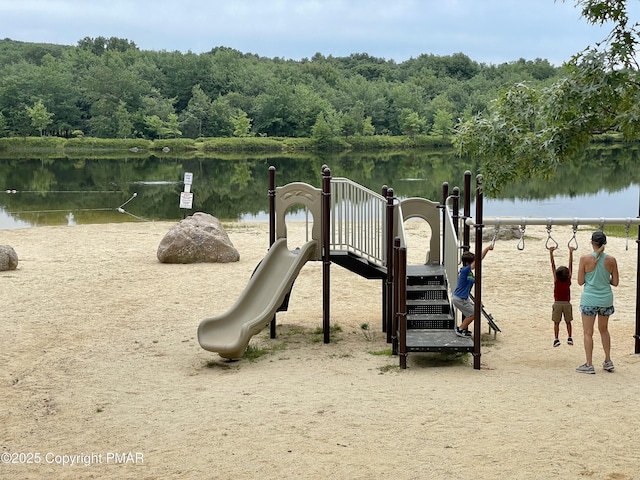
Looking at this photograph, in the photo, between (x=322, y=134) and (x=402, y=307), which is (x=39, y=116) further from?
(x=402, y=307)

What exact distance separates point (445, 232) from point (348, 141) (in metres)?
84.6

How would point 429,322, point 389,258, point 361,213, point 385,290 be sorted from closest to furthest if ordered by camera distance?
point 429,322 → point 389,258 → point 385,290 → point 361,213

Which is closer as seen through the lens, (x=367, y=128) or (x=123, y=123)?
(x=123, y=123)

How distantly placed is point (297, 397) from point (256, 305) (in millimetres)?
2811

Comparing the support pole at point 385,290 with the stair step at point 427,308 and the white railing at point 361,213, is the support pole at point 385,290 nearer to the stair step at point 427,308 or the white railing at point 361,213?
the white railing at point 361,213

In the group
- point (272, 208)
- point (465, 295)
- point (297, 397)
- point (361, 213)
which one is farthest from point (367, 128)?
point (297, 397)

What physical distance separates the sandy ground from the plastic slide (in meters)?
0.27

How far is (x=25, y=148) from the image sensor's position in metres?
83.3

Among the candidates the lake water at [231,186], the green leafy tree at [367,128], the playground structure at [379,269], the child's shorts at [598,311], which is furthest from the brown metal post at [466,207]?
the green leafy tree at [367,128]

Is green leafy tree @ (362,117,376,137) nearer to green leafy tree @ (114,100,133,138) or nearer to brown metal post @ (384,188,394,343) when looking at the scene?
green leafy tree @ (114,100,133,138)

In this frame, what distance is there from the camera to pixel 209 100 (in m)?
106

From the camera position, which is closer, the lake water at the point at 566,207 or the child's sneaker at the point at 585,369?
the child's sneaker at the point at 585,369

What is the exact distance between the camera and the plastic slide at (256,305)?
1002cm

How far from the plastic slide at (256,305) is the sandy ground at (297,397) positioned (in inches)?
10.5
